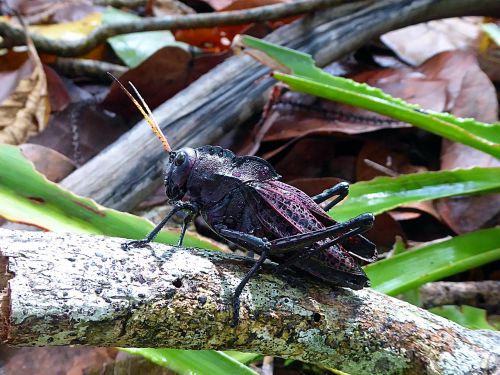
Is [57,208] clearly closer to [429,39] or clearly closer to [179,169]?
[179,169]

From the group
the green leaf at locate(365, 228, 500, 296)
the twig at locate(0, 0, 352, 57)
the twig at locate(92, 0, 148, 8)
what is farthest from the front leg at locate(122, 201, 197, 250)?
the twig at locate(92, 0, 148, 8)

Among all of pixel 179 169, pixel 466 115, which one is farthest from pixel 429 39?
pixel 179 169

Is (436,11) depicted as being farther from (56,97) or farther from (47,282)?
(47,282)

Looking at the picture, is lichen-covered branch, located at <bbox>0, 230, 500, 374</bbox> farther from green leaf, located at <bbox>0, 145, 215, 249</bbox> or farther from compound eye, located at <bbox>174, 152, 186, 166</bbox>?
green leaf, located at <bbox>0, 145, 215, 249</bbox>

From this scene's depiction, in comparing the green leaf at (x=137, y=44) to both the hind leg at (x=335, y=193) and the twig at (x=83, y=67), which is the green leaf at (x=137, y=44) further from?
the hind leg at (x=335, y=193)

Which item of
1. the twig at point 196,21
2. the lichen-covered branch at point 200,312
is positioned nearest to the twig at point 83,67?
the twig at point 196,21
